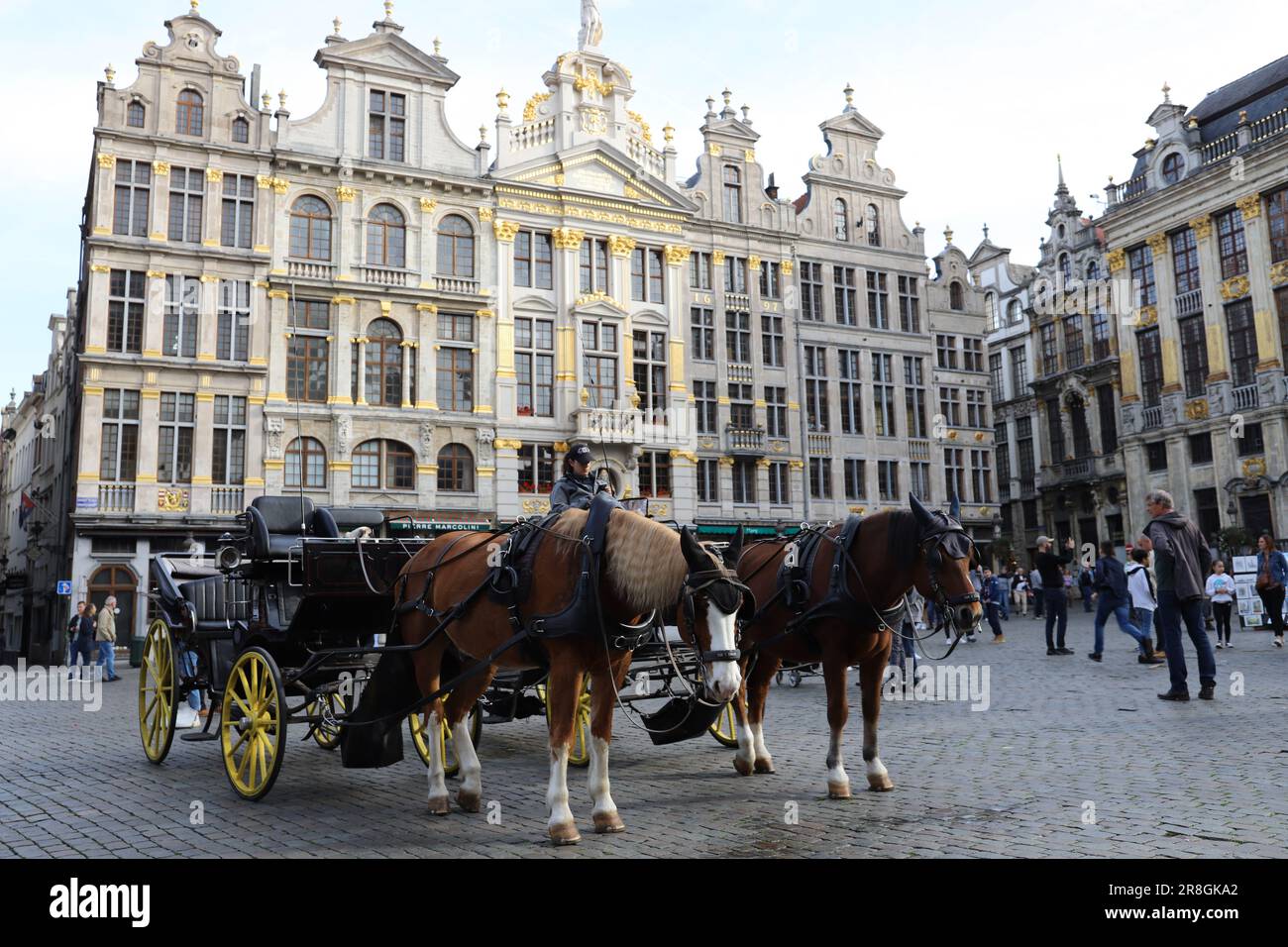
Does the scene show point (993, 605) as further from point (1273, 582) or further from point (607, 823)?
point (607, 823)

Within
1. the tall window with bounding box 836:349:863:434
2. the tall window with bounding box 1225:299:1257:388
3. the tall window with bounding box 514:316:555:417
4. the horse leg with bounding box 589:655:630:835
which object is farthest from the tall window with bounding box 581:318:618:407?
the horse leg with bounding box 589:655:630:835

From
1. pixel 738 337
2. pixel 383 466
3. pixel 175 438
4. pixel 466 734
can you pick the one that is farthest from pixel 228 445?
pixel 466 734

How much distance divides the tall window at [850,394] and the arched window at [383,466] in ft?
58.2

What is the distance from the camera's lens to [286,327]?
3080 cm

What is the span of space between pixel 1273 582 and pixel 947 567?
47.9 feet

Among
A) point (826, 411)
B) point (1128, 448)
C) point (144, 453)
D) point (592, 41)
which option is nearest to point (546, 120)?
point (592, 41)

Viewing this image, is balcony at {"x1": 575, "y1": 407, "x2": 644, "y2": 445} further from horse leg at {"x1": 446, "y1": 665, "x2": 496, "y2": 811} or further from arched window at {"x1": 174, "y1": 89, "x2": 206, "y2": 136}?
horse leg at {"x1": 446, "y1": 665, "x2": 496, "y2": 811}

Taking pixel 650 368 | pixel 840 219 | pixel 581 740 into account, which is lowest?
pixel 581 740

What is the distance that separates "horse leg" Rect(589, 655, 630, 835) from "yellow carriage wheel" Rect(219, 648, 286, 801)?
2.31 meters

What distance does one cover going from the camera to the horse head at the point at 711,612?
539 centimetres

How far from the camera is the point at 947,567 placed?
22.5 ft

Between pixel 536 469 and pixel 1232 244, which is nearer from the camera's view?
pixel 536 469

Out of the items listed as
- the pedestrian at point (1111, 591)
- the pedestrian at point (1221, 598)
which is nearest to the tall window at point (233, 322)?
the pedestrian at point (1111, 591)

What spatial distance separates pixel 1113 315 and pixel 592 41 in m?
28.1
